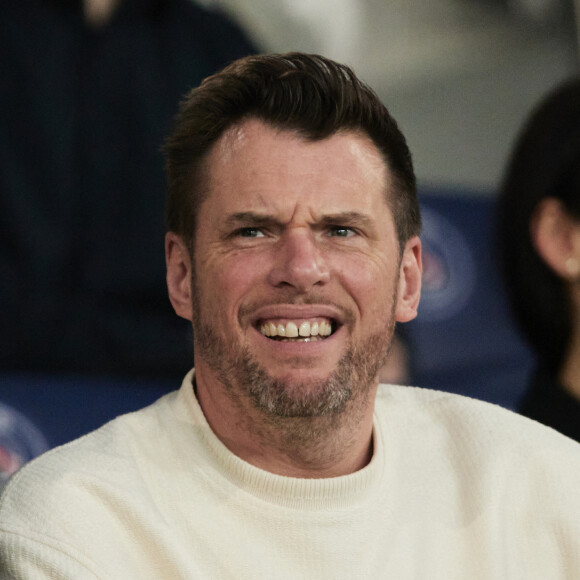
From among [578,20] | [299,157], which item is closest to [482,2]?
[578,20]

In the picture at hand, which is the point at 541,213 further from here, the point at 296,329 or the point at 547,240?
the point at 296,329

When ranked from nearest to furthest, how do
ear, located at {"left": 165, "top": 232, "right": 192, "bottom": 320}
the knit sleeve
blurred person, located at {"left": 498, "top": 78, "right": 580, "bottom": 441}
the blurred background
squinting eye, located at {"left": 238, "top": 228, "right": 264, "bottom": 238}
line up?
the knit sleeve, squinting eye, located at {"left": 238, "top": 228, "right": 264, "bottom": 238}, ear, located at {"left": 165, "top": 232, "right": 192, "bottom": 320}, blurred person, located at {"left": 498, "top": 78, "right": 580, "bottom": 441}, the blurred background

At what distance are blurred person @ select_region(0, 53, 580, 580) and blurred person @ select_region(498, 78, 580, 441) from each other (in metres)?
0.64

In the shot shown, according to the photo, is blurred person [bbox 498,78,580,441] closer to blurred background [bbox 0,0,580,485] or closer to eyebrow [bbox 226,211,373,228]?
blurred background [bbox 0,0,580,485]

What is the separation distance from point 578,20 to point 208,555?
110 inches

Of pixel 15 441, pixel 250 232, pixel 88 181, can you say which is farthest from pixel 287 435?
pixel 88 181

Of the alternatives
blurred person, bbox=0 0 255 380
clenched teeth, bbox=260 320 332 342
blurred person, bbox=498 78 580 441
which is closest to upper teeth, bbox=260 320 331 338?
clenched teeth, bbox=260 320 332 342

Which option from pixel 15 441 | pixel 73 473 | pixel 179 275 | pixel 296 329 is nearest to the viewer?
pixel 73 473

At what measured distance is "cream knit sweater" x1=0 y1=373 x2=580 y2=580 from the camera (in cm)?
121

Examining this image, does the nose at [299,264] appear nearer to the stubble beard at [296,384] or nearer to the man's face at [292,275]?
the man's face at [292,275]

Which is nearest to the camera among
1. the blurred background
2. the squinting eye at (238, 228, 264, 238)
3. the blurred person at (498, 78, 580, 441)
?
the squinting eye at (238, 228, 264, 238)

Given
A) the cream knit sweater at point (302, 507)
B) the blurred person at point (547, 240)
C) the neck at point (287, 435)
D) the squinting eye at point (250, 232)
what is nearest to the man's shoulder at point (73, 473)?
the cream knit sweater at point (302, 507)

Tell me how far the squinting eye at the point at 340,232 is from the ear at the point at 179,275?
251 millimetres

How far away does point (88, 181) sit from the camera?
2.54 meters
